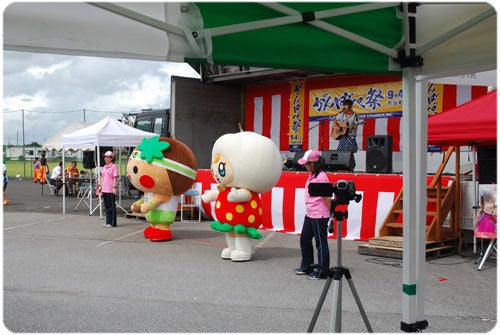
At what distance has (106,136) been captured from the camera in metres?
12.9

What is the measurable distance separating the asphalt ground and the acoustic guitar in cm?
569

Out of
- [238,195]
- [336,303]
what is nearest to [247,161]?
[238,195]

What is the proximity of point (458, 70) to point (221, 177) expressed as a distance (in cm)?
468

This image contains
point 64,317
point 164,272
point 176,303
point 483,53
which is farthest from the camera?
point 164,272

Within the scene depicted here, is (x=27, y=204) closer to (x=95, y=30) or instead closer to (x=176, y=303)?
(x=176, y=303)

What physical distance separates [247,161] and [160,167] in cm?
243

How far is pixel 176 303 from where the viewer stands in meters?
5.70

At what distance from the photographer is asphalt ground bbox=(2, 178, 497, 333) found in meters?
5.02

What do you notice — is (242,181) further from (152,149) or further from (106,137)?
(106,137)

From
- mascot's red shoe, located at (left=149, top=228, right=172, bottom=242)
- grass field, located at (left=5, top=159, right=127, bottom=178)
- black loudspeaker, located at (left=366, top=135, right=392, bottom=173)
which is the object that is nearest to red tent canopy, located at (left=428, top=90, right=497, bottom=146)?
black loudspeaker, located at (left=366, top=135, right=392, bottom=173)

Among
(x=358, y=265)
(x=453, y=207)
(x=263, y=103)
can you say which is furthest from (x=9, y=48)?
(x=263, y=103)

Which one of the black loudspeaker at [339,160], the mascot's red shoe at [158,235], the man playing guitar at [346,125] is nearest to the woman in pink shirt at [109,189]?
the mascot's red shoe at [158,235]

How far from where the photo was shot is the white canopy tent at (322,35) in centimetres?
334

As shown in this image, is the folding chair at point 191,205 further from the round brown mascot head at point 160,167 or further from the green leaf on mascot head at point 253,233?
the green leaf on mascot head at point 253,233
